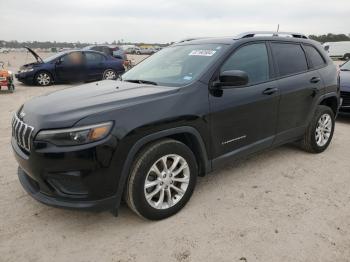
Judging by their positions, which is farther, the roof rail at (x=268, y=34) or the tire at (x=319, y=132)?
the tire at (x=319, y=132)

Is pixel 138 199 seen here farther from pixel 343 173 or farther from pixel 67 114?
pixel 343 173

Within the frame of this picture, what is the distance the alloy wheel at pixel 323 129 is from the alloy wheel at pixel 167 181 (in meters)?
2.65

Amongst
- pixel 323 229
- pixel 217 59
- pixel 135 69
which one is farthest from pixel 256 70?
pixel 323 229

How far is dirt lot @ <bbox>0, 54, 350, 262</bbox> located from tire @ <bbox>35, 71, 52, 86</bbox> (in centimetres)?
903

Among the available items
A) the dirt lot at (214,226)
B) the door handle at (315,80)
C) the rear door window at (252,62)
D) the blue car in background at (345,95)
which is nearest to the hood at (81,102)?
the rear door window at (252,62)

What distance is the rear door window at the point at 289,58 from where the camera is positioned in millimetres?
4188

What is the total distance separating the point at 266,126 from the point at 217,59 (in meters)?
1.10

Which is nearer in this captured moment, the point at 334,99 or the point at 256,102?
the point at 256,102

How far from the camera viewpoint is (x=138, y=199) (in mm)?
2914

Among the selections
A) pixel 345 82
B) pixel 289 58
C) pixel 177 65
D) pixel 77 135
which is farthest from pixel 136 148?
pixel 345 82

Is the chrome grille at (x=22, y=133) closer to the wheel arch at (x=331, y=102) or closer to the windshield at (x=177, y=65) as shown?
the windshield at (x=177, y=65)

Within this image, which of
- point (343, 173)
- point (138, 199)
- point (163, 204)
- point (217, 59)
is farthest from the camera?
point (343, 173)

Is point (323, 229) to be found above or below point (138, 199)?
below

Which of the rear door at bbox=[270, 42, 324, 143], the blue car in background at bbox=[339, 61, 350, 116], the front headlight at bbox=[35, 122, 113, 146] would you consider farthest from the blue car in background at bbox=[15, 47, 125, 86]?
the front headlight at bbox=[35, 122, 113, 146]
